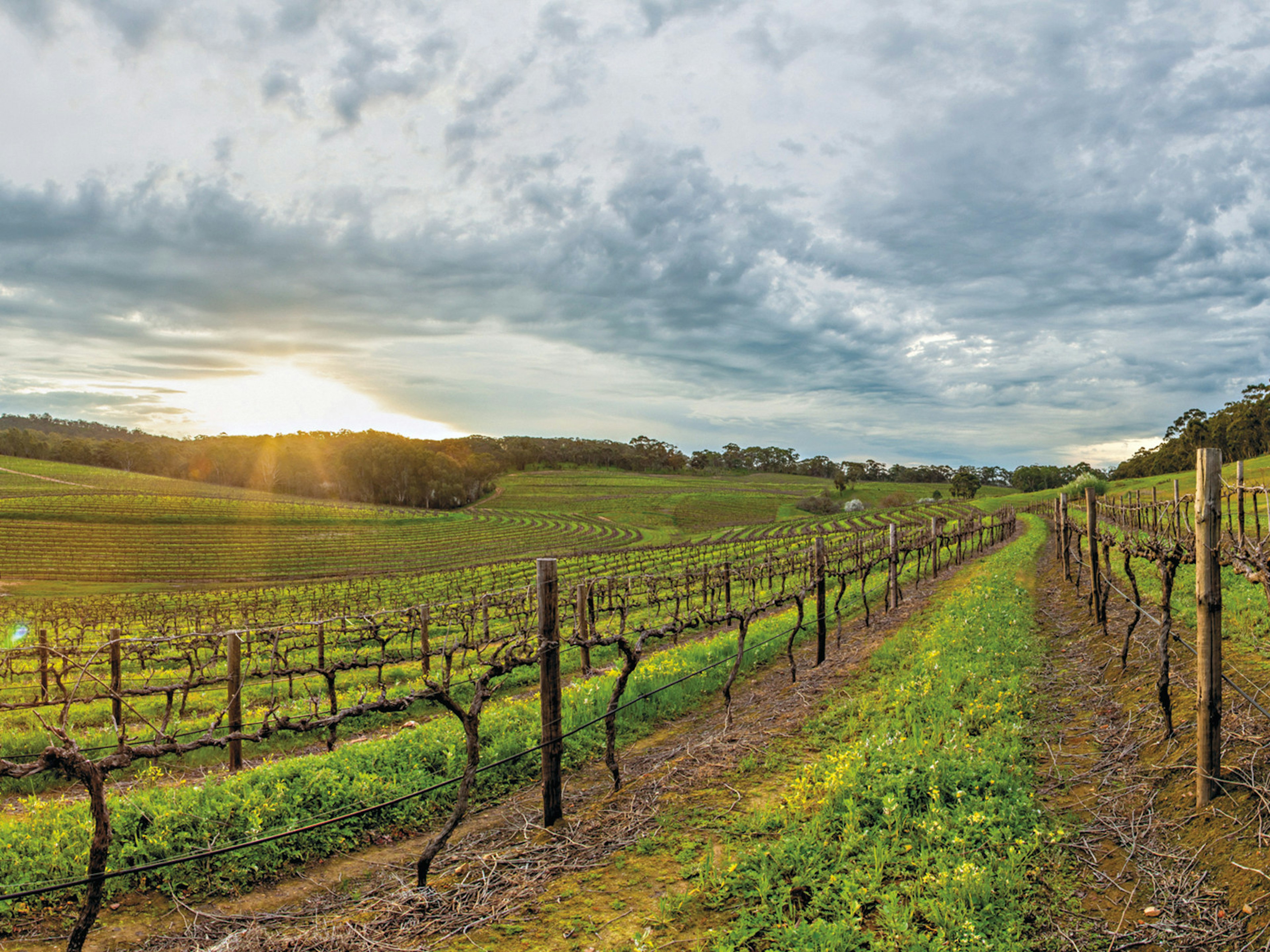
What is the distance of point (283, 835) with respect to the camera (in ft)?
15.5

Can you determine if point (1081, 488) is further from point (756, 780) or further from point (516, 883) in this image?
point (516, 883)

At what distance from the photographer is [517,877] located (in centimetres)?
616

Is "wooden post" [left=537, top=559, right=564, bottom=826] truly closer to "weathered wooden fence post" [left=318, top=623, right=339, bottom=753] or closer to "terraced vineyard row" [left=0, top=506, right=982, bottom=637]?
"weathered wooden fence post" [left=318, top=623, right=339, bottom=753]

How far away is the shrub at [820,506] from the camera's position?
5300 inches

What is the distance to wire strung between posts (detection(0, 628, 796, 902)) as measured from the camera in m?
4.37

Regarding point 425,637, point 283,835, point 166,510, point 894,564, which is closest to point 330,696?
point 425,637

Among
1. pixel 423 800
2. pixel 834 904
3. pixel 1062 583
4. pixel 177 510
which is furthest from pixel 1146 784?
pixel 177 510

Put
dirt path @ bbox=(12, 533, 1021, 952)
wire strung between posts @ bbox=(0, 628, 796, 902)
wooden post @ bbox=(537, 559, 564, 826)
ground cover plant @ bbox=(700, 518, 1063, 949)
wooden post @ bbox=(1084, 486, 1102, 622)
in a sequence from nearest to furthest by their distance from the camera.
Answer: wire strung between posts @ bbox=(0, 628, 796, 902)
ground cover plant @ bbox=(700, 518, 1063, 949)
dirt path @ bbox=(12, 533, 1021, 952)
wooden post @ bbox=(537, 559, 564, 826)
wooden post @ bbox=(1084, 486, 1102, 622)

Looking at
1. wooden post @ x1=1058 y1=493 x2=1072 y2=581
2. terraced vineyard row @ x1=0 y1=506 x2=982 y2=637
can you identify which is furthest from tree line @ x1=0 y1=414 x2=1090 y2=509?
wooden post @ x1=1058 y1=493 x2=1072 y2=581

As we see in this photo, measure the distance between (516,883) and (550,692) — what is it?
6.59ft

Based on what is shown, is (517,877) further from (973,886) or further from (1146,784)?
(1146,784)

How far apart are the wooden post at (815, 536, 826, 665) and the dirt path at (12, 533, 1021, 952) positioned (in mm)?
5767

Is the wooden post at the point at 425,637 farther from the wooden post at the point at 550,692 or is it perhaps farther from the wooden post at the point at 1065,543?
the wooden post at the point at 1065,543

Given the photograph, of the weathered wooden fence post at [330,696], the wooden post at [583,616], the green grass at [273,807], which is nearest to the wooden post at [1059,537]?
the wooden post at [583,616]
